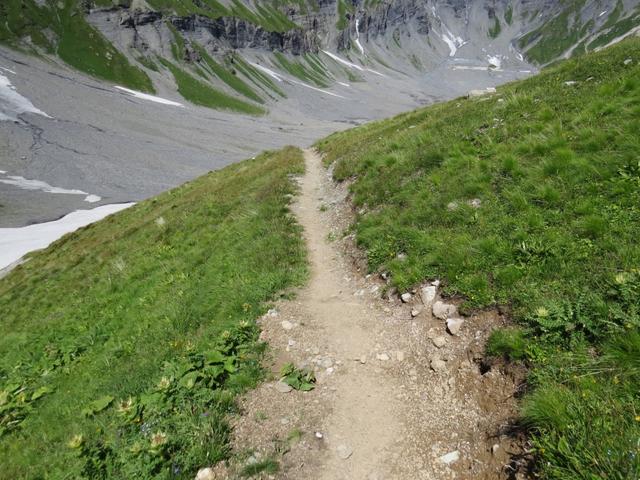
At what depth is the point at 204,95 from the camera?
6550 inches

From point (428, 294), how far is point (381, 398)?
8.55ft

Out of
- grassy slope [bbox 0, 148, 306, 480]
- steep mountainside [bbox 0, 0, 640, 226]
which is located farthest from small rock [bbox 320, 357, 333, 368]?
steep mountainside [bbox 0, 0, 640, 226]

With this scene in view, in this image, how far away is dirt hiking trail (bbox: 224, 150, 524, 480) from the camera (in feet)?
17.4

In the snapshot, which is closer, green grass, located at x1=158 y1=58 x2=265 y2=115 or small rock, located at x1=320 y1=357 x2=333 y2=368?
small rock, located at x1=320 y1=357 x2=333 y2=368

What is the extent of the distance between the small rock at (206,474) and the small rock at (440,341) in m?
4.40

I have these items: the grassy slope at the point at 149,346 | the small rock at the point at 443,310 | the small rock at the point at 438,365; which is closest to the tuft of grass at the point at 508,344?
the small rock at the point at 438,365

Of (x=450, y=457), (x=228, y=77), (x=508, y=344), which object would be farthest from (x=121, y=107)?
(x=450, y=457)

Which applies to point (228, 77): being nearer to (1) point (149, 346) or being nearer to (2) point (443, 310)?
Answer: (1) point (149, 346)

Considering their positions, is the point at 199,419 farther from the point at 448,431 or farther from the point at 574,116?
the point at 574,116

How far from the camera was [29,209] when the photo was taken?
67.6m

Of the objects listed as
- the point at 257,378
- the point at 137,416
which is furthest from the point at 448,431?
the point at 137,416

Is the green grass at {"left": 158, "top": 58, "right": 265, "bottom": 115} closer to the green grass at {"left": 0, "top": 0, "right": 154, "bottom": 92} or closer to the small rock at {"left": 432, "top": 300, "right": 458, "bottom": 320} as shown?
the green grass at {"left": 0, "top": 0, "right": 154, "bottom": 92}

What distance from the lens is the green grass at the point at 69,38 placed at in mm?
150875

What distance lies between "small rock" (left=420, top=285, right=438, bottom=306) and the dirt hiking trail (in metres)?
0.02
